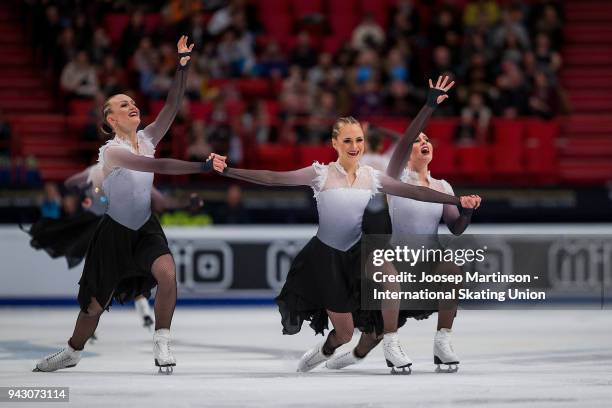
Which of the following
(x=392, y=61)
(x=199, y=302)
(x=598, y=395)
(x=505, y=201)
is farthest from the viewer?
(x=392, y=61)

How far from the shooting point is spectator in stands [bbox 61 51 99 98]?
1877 centimetres

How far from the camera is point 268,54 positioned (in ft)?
63.7

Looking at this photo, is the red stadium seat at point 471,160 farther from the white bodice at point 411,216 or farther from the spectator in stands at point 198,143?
the white bodice at point 411,216

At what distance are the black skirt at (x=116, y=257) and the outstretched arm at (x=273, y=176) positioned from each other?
→ 0.76 m

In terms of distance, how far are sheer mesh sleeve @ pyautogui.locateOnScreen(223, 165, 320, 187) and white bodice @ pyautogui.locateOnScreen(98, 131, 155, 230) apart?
72cm

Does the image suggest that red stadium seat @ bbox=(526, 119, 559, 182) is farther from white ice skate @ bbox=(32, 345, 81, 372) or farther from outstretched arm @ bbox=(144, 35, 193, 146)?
white ice skate @ bbox=(32, 345, 81, 372)

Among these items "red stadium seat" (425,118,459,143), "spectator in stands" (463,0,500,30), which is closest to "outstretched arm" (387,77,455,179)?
"red stadium seat" (425,118,459,143)

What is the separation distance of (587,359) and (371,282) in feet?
7.20

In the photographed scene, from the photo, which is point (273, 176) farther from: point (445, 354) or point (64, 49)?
point (64, 49)

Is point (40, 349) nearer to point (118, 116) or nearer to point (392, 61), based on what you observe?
point (118, 116)

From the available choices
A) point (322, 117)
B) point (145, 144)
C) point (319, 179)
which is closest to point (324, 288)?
point (319, 179)

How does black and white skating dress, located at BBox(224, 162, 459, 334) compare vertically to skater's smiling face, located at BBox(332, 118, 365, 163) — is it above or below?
below

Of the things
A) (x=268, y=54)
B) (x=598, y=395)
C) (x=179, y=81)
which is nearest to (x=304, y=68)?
(x=268, y=54)

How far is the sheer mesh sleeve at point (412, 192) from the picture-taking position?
8195mm
